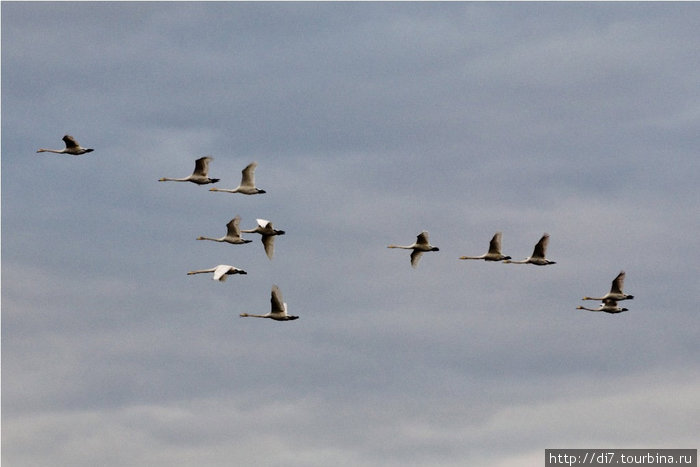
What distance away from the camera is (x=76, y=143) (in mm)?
169750

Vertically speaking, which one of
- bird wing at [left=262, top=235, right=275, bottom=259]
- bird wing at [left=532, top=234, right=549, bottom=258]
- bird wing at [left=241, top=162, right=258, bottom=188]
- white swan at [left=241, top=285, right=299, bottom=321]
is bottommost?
white swan at [left=241, top=285, right=299, bottom=321]

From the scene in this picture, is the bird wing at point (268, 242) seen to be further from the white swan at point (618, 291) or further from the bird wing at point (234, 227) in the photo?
the white swan at point (618, 291)

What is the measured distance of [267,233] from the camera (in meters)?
177

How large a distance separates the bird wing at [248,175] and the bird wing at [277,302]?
37.8 ft

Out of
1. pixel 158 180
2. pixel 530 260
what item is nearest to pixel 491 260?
pixel 530 260

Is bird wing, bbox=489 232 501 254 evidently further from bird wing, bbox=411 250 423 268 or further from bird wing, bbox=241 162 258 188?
bird wing, bbox=241 162 258 188

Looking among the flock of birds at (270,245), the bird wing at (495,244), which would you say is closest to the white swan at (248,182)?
the flock of birds at (270,245)

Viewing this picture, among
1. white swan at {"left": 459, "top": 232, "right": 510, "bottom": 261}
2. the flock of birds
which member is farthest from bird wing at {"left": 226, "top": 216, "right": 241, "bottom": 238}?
white swan at {"left": 459, "top": 232, "right": 510, "bottom": 261}

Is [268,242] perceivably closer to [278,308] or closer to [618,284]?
[278,308]

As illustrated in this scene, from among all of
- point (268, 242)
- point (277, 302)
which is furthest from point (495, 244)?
point (277, 302)

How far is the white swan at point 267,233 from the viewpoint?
579ft

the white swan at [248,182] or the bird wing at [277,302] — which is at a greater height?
the white swan at [248,182]

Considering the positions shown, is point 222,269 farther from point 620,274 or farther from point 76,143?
point 620,274

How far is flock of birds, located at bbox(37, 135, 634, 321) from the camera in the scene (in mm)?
169625
